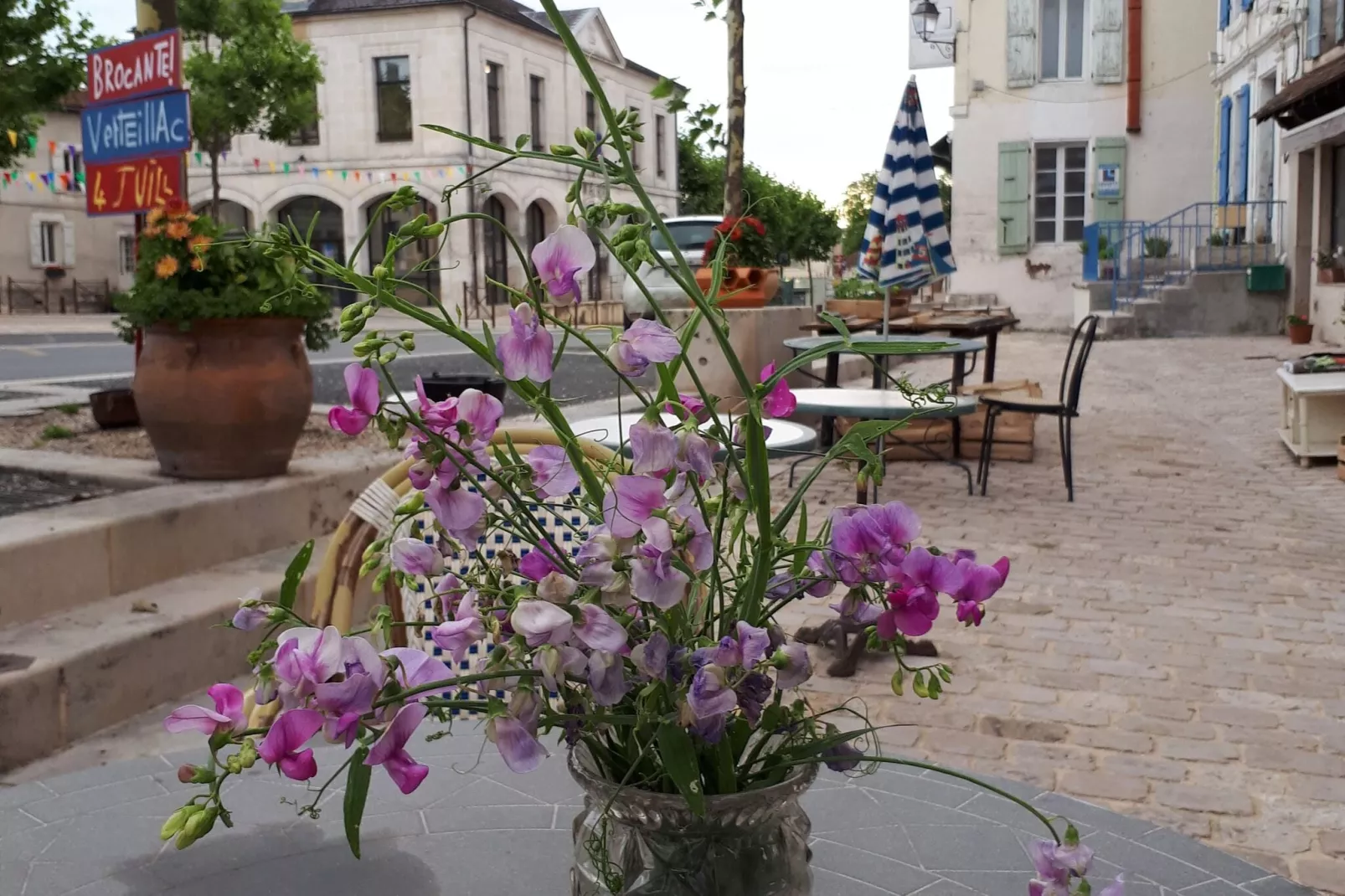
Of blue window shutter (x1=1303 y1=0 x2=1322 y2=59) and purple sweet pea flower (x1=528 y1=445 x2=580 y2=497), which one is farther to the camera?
blue window shutter (x1=1303 y1=0 x2=1322 y2=59)

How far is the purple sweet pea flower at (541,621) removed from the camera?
2.22ft

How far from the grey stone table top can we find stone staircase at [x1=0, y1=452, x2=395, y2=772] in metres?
2.12

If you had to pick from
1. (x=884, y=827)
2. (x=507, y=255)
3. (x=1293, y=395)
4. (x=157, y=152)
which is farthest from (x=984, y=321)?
(x=507, y=255)

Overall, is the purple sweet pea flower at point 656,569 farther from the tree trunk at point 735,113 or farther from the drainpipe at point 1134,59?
the drainpipe at point 1134,59

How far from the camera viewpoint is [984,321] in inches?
350

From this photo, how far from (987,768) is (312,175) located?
98.6 feet

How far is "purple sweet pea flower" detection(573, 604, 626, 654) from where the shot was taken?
0.70m

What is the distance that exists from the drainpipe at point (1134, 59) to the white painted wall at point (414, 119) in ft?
36.5

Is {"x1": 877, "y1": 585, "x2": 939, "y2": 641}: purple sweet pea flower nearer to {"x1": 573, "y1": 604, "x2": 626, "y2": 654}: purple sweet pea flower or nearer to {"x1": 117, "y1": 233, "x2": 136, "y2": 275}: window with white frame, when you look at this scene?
{"x1": 573, "y1": 604, "x2": 626, "y2": 654}: purple sweet pea flower

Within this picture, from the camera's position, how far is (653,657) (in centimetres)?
73

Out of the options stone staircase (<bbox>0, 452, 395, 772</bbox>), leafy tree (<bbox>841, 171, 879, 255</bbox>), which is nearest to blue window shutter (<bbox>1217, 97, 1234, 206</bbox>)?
stone staircase (<bbox>0, 452, 395, 772</bbox>)

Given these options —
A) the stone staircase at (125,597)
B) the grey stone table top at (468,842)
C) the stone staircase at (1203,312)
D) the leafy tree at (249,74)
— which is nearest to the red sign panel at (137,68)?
the stone staircase at (125,597)

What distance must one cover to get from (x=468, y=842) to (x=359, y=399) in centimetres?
63

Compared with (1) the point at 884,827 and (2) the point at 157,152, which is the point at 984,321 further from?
(1) the point at 884,827
